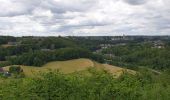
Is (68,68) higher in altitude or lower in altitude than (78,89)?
lower

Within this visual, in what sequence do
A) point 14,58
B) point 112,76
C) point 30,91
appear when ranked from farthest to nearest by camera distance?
point 14,58
point 112,76
point 30,91

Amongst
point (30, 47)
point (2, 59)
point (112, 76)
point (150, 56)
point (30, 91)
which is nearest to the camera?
point (30, 91)

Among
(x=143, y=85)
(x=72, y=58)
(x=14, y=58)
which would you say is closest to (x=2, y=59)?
(x=14, y=58)

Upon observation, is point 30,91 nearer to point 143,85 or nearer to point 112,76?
point 112,76

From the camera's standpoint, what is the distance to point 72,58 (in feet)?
252

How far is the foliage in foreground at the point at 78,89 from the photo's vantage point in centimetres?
1019

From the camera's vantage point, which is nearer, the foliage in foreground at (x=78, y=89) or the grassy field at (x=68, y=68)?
the foliage in foreground at (x=78, y=89)

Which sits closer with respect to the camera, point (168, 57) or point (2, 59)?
point (2, 59)

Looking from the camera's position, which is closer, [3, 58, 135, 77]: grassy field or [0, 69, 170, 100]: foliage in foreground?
[0, 69, 170, 100]: foliage in foreground

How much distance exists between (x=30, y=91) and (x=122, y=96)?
2785mm

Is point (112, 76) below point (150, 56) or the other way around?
the other way around

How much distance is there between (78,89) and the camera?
421 inches

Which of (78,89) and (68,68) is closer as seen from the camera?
(78,89)

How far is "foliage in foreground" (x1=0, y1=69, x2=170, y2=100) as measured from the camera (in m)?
10.2
